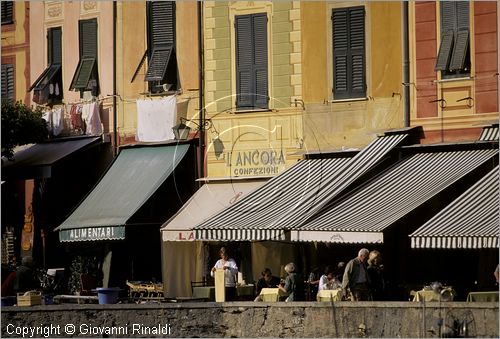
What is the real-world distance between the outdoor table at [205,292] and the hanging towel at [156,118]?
15.4 ft

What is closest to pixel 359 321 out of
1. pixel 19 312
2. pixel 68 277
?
pixel 19 312

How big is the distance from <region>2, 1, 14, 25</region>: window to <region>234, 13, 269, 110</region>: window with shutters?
23.6ft

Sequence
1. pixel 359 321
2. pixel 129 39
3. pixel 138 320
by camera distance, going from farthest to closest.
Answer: pixel 129 39 < pixel 138 320 < pixel 359 321

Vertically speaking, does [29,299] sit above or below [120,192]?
below

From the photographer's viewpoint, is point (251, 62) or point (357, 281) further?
point (251, 62)

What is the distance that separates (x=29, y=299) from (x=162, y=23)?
8.43 metres

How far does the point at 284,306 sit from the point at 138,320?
9.30 feet

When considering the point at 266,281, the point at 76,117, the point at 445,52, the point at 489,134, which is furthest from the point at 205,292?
the point at 76,117

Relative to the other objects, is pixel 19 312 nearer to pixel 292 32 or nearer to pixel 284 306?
pixel 284 306

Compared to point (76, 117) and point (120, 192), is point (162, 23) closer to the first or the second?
point (76, 117)

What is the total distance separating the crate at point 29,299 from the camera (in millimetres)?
33938

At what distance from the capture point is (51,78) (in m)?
42.2

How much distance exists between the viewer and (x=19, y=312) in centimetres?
3284

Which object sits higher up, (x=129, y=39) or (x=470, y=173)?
(x=129, y=39)
